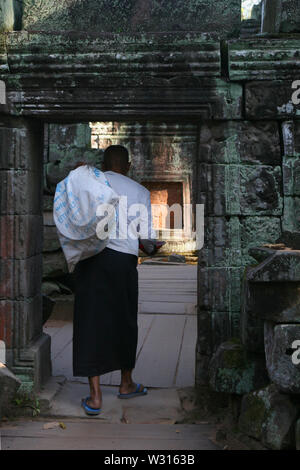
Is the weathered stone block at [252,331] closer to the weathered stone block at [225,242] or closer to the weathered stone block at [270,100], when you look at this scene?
the weathered stone block at [225,242]

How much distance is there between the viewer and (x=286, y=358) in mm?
3027

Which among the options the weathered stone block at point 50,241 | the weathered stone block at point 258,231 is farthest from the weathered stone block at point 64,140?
the weathered stone block at point 258,231

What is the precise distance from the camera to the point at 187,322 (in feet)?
23.5

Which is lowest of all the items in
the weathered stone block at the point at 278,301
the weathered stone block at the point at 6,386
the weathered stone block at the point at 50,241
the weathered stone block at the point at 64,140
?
the weathered stone block at the point at 6,386

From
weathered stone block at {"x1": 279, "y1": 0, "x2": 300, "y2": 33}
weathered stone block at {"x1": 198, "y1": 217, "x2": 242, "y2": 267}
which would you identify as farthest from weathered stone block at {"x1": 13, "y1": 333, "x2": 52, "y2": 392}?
weathered stone block at {"x1": 279, "y1": 0, "x2": 300, "y2": 33}

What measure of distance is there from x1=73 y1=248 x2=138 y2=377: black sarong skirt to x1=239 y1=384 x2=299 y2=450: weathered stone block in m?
1.19

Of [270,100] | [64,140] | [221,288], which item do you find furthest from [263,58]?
[64,140]

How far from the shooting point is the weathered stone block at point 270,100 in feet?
13.6

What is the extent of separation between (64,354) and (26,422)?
1730 mm

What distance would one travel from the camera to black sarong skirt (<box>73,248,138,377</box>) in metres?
4.12

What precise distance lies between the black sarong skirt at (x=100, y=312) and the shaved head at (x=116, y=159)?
0.63 meters

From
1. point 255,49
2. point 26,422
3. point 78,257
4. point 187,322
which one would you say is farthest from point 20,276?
point 187,322

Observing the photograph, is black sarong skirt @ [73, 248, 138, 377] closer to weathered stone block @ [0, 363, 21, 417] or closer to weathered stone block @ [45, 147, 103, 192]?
weathered stone block @ [0, 363, 21, 417]

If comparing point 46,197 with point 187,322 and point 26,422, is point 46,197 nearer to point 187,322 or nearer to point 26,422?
point 187,322
